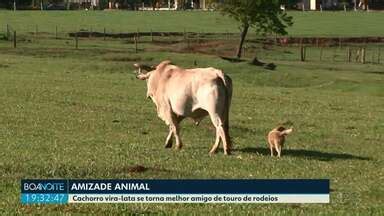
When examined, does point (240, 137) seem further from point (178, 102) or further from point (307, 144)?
point (178, 102)

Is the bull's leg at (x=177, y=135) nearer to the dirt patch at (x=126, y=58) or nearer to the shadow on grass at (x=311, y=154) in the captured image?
the shadow on grass at (x=311, y=154)

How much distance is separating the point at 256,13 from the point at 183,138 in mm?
52553

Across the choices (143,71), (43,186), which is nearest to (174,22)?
(143,71)

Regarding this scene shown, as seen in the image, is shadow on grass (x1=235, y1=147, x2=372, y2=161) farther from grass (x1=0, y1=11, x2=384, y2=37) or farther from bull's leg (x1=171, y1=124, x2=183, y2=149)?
grass (x1=0, y1=11, x2=384, y2=37)

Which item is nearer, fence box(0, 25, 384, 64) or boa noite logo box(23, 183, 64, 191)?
boa noite logo box(23, 183, 64, 191)

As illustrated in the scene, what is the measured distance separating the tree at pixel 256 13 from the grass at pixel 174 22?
3520cm

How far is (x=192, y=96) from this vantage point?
18.8 meters

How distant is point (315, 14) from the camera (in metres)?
157

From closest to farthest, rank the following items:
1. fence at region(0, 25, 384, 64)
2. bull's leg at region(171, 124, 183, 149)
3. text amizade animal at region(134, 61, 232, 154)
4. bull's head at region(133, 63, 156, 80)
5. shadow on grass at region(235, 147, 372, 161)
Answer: text amizade animal at region(134, 61, 232, 154) → shadow on grass at region(235, 147, 372, 161) → bull's leg at region(171, 124, 183, 149) → bull's head at region(133, 63, 156, 80) → fence at region(0, 25, 384, 64)

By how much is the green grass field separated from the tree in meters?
23.6

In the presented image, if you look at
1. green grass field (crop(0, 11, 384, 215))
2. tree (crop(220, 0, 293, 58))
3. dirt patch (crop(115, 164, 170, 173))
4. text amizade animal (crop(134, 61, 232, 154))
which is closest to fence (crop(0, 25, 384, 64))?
tree (crop(220, 0, 293, 58))

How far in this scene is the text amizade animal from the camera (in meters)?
18.3

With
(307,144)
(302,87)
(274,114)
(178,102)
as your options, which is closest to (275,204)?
(178,102)

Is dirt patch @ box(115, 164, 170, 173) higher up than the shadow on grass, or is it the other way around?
dirt patch @ box(115, 164, 170, 173)
